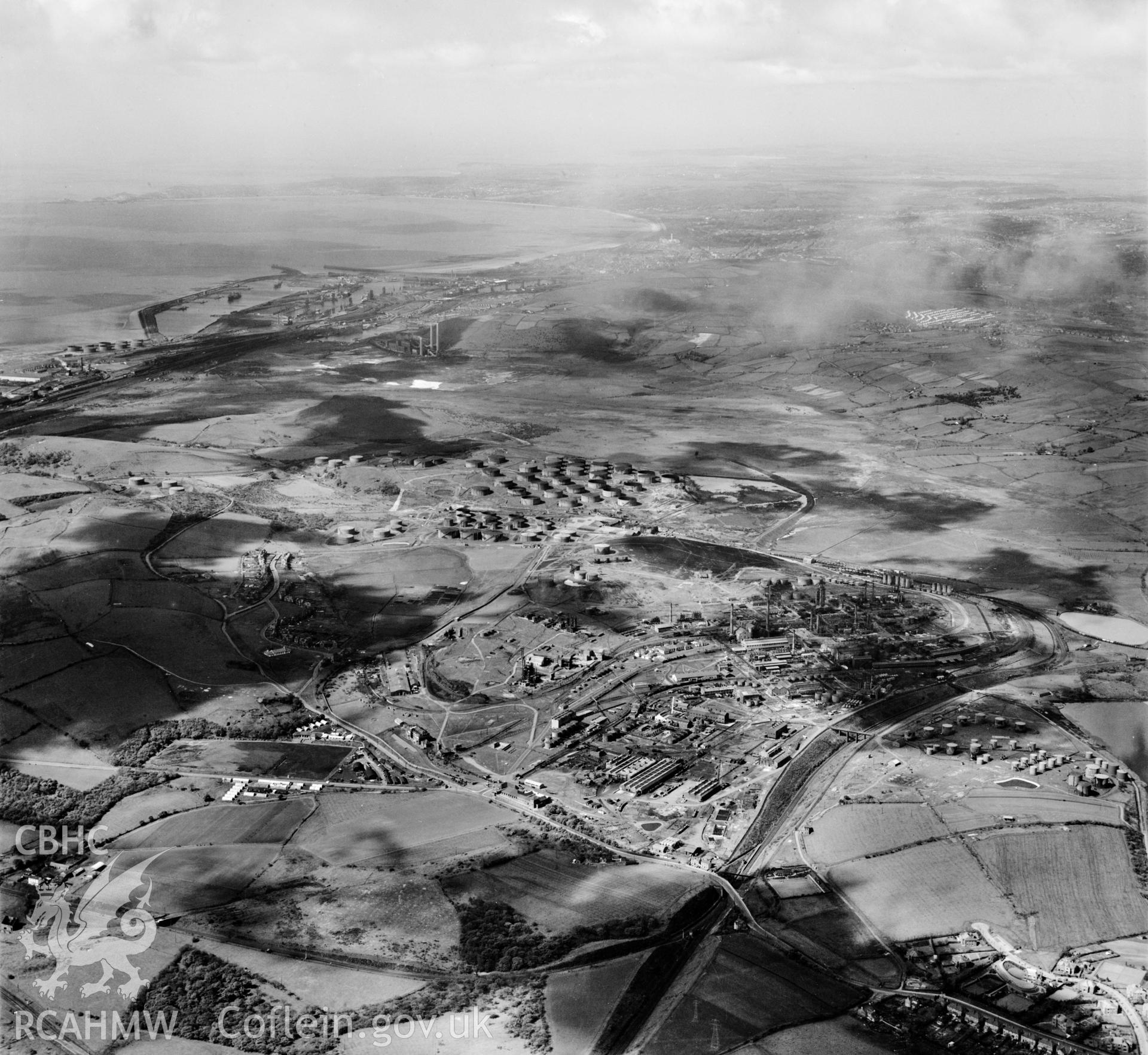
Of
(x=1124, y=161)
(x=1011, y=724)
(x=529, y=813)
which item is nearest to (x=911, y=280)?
(x=1011, y=724)

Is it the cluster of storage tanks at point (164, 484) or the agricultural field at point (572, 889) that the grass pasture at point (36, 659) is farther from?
the cluster of storage tanks at point (164, 484)

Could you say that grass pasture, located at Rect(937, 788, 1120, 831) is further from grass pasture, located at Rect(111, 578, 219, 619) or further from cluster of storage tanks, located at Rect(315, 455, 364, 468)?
cluster of storage tanks, located at Rect(315, 455, 364, 468)

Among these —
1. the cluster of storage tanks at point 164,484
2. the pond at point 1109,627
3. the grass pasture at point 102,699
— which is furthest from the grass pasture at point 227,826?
the cluster of storage tanks at point 164,484

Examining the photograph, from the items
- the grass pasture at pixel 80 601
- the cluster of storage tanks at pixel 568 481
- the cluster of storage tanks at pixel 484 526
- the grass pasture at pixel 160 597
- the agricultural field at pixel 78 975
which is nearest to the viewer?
the agricultural field at pixel 78 975

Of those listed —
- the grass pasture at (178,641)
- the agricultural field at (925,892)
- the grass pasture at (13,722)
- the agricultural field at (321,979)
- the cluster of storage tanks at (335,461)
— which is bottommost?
the agricultural field at (925,892)

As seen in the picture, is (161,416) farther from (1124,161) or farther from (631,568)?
(1124,161)

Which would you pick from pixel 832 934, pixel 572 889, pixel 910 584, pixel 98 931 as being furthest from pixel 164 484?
pixel 832 934

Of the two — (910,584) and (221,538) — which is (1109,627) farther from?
(221,538)
